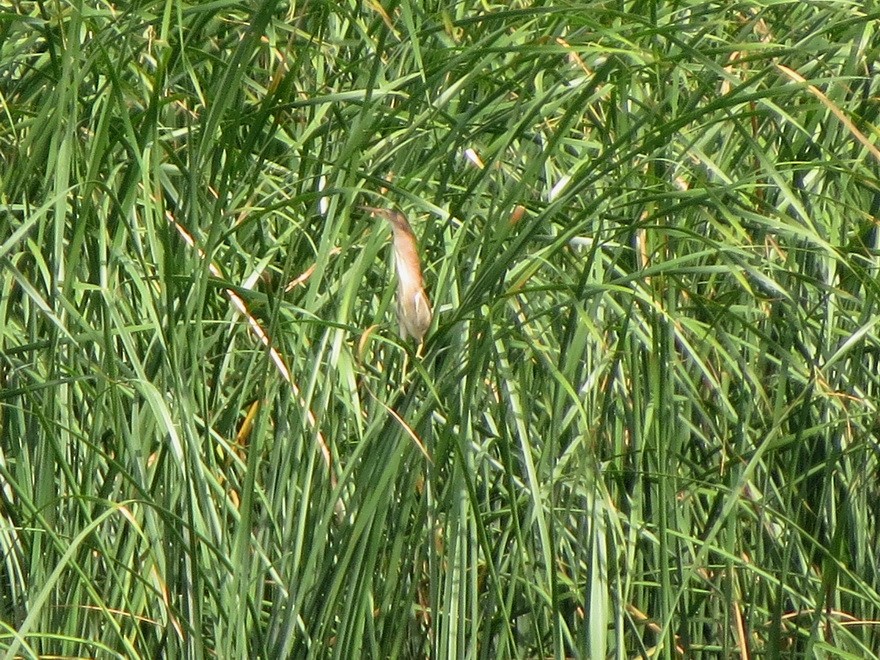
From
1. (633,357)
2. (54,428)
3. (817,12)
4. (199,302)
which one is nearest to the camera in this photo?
(199,302)

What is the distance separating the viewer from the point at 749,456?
1544mm

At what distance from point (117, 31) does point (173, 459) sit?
0.52 metres

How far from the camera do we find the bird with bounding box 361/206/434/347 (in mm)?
1326

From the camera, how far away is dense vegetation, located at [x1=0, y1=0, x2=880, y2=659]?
1274 millimetres

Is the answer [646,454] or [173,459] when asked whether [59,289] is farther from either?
[646,454]

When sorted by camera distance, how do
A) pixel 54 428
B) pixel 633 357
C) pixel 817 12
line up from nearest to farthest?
pixel 54 428
pixel 633 357
pixel 817 12

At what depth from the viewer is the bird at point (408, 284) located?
1326mm

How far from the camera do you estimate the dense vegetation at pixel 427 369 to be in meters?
1.27

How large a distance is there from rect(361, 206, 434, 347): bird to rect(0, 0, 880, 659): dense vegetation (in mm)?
20

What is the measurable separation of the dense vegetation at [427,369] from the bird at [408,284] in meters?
0.02

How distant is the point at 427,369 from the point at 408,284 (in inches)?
3.8

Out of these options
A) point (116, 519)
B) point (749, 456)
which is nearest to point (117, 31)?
point (116, 519)

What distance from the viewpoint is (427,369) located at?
1285 mm

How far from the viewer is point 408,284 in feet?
4.38
